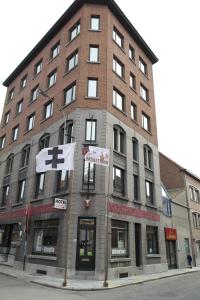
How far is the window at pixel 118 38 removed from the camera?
2745cm

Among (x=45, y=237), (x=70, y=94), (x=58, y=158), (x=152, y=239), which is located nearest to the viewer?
(x=58, y=158)

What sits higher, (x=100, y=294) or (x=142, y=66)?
(x=142, y=66)

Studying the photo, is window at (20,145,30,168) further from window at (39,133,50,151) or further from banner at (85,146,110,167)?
banner at (85,146,110,167)

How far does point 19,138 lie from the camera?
30406mm

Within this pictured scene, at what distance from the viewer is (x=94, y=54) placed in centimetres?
2497

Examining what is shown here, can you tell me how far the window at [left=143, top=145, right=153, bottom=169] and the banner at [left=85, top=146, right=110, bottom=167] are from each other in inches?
419

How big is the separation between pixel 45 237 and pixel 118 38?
67.4 feet

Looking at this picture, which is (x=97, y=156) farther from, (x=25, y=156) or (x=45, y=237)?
(x=25, y=156)

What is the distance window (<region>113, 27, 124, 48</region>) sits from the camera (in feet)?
90.1

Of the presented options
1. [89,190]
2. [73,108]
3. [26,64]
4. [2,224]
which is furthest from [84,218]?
[26,64]

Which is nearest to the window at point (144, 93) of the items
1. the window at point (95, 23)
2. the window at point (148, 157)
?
the window at point (148, 157)

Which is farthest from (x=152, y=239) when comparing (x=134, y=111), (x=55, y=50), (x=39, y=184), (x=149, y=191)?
(x=55, y=50)

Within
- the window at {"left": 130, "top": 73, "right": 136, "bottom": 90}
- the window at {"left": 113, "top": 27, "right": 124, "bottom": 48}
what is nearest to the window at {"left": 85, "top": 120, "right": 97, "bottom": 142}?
the window at {"left": 130, "top": 73, "right": 136, "bottom": 90}

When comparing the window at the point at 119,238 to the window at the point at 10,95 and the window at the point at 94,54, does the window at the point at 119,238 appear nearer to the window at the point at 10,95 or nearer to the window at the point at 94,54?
the window at the point at 94,54
